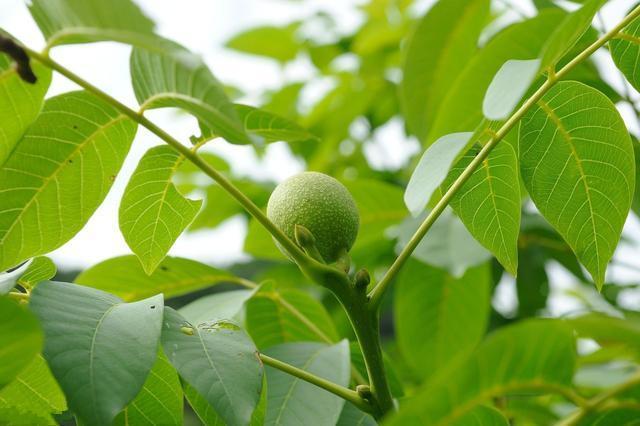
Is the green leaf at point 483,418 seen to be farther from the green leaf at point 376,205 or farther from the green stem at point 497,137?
the green leaf at point 376,205

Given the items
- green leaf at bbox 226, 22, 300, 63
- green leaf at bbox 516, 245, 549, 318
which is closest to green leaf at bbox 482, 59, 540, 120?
green leaf at bbox 516, 245, 549, 318

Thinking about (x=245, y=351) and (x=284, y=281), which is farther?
(x=284, y=281)

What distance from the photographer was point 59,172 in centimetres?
93

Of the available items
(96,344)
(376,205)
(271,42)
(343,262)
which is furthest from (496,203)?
(271,42)

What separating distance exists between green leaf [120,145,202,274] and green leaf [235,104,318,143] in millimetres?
110

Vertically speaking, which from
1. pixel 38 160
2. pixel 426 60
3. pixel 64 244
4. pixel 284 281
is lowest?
pixel 284 281

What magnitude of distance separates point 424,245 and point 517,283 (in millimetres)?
596

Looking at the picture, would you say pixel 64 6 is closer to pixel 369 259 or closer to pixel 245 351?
pixel 245 351

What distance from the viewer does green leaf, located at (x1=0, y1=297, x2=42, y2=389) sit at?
61 centimetres

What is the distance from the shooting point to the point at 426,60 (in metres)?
1.71

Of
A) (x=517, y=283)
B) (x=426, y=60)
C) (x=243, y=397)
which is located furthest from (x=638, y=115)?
(x=243, y=397)

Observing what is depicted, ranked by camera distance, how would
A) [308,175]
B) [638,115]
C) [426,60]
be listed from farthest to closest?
[426,60] < [638,115] < [308,175]

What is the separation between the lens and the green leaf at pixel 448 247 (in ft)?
4.72

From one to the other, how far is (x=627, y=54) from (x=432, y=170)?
425 millimetres
